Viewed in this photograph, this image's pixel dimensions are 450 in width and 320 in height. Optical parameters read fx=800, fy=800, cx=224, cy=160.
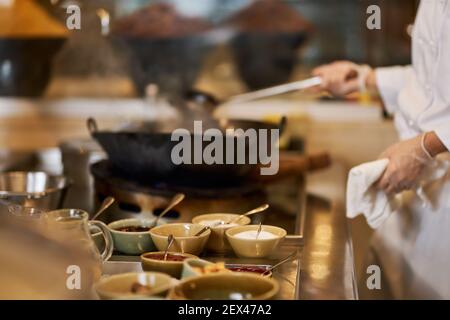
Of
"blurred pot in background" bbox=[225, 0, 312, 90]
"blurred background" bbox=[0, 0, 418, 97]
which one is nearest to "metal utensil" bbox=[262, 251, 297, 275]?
"blurred background" bbox=[0, 0, 418, 97]

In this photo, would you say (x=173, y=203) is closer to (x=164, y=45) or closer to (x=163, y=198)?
(x=163, y=198)

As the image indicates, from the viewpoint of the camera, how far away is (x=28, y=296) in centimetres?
102

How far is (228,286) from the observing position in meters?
1.14

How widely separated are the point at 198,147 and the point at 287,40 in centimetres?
160

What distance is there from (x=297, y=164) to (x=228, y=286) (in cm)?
113

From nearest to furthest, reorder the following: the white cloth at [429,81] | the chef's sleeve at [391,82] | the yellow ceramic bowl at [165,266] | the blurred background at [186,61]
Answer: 1. the yellow ceramic bowl at [165,266]
2. the white cloth at [429,81]
3. the chef's sleeve at [391,82]
4. the blurred background at [186,61]

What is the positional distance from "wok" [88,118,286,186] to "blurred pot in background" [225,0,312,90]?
139cm

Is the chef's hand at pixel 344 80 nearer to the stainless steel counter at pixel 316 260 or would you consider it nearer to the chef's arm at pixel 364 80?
the chef's arm at pixel 364 80

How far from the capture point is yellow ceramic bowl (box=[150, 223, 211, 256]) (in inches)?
54.1

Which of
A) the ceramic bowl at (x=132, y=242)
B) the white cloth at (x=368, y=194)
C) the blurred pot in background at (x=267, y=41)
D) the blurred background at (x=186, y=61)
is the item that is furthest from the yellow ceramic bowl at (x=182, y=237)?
the blurred pot in background at (x=267, y=41)

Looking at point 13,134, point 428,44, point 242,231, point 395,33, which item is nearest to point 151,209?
point 242,231

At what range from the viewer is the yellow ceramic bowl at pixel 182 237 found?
4.50 feet

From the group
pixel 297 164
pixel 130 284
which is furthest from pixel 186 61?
pixel 130 284

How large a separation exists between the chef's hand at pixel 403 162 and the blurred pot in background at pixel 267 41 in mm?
1524
